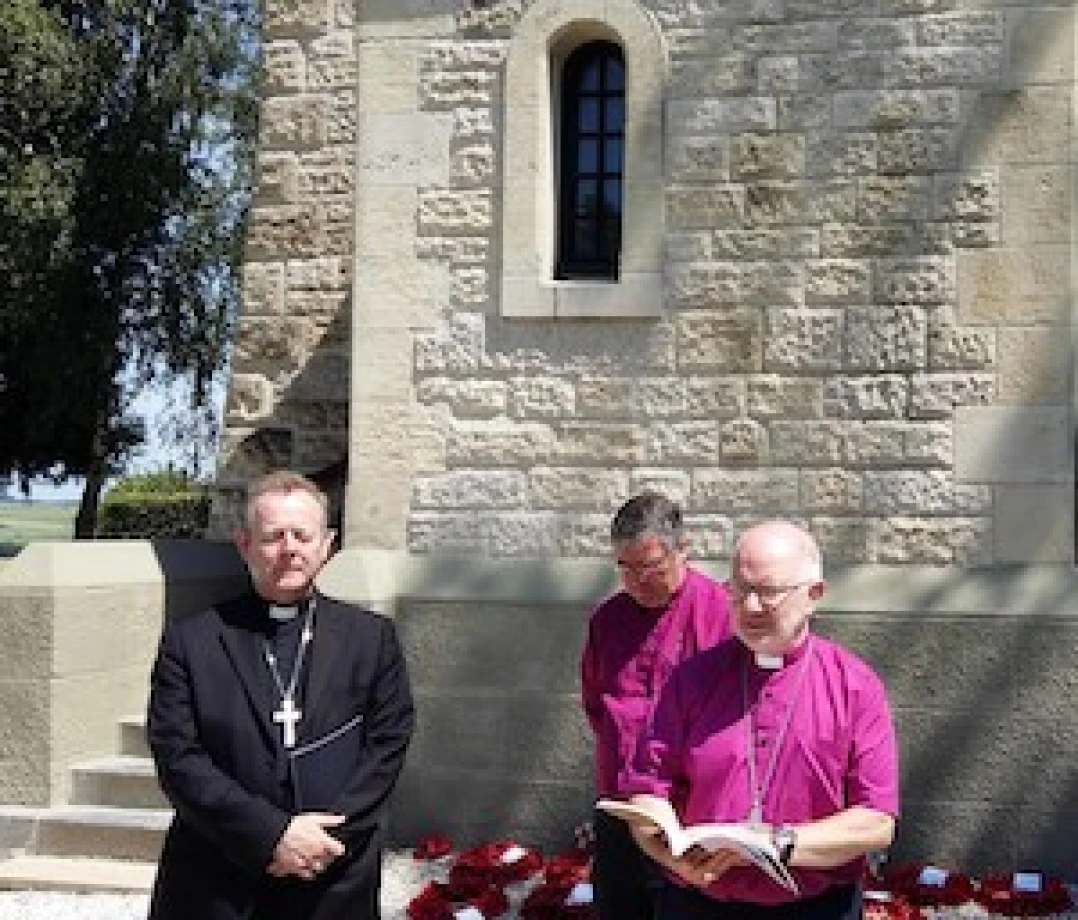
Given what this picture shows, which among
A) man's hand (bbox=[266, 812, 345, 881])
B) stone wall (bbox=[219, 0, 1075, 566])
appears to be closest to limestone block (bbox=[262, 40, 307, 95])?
stone wall (bbox=[219, 0, 1075, 566])

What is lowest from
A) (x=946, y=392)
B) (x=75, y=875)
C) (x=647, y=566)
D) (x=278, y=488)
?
(x=75, y=875)

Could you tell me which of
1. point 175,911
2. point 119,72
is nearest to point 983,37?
point 175,911

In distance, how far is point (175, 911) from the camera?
12.2ft

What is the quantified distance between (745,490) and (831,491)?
1.18 feet

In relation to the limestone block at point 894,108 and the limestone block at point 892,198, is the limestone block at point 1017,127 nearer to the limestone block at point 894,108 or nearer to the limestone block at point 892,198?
the limestone block at point 894,108

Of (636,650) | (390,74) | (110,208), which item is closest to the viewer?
(636,650)

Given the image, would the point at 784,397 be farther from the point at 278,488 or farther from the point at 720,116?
the point at 278,488

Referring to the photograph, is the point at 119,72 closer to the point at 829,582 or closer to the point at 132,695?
the point at 132,695

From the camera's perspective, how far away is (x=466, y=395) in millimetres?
7414

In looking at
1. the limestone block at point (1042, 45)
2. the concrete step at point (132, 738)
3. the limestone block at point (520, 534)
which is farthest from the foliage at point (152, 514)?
the limestone block at point (1042, 45)

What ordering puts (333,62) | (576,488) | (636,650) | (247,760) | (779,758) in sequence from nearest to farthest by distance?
(779,758) < (247,760) < (636,650) < (576,488) < (333,62)

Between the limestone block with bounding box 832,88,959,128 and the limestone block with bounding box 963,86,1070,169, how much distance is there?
0.31ft

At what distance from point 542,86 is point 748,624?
4.66 meters

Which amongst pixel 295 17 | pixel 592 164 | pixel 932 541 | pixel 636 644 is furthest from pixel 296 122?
pixel 636 644
